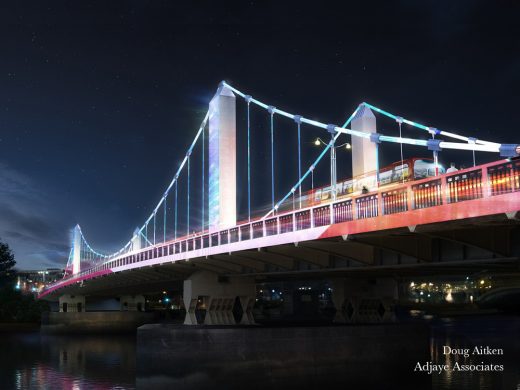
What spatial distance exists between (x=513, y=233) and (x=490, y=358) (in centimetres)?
2348

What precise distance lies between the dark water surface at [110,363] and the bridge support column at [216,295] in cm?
536

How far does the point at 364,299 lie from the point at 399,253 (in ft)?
59.8

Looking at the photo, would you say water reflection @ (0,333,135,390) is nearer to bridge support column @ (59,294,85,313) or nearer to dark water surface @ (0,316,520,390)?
dark water surface @ (0,316,520,390)

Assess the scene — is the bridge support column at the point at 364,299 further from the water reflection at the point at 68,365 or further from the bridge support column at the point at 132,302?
the bridge support column at the point at 132,302

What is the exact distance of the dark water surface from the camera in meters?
31.5

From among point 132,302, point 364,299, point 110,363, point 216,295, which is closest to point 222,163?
point 216,295

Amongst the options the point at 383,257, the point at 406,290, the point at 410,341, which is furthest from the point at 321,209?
the point at 406,290

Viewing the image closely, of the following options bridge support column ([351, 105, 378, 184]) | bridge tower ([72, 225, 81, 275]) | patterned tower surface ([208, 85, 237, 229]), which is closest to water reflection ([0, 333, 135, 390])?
patterned tower surface ([208, 85, 237, 229])

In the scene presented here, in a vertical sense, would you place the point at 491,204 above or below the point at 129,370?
above

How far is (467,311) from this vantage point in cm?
10238

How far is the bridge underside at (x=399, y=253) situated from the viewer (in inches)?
736

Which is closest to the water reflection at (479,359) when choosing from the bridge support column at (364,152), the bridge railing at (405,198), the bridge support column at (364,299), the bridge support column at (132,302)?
the bridge support column at (364,299)

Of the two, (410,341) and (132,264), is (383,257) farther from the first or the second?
(132,264)

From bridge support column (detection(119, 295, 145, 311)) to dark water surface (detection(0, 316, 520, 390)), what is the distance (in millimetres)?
25710
